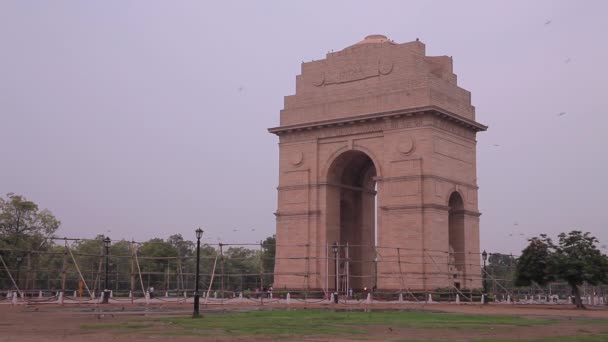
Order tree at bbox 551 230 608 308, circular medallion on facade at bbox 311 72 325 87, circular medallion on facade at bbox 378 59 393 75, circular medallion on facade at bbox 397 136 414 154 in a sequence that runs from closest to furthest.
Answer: tree at bbox 551 230 608 308, circular medallion on facade at bbox 397 136 414 154, circular medallion on facade at bbox 378 59 393 75, circular medallion on facade at bbox 311 72 325 87

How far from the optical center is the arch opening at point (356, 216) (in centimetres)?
4566

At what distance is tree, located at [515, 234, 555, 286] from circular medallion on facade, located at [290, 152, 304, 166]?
14554 millimetres

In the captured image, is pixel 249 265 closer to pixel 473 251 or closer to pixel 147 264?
pixel 147 264

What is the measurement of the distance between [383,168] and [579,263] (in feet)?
40.6

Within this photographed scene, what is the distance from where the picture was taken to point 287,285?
42.9 meters

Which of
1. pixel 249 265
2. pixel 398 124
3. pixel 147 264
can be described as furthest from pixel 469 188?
pixel 249 265

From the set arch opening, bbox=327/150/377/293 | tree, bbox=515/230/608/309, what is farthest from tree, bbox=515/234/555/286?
arch opening, bbox=327/150/377/293

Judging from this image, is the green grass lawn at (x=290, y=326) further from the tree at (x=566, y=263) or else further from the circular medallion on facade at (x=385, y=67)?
the circular medallion on facade at (x=385, y=67)

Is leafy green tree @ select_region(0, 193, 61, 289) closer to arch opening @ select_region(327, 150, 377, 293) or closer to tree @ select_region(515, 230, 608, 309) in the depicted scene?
arch opening @ select_region(327, 150, 377, 293)

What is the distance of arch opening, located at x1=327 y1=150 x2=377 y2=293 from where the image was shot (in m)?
45.7

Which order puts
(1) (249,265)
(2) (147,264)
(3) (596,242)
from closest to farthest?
1. (3) (596,242)
2. (2) (147,264)
3. (1) (249,265)

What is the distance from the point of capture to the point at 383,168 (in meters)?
41.7

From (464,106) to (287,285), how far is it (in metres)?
15.3

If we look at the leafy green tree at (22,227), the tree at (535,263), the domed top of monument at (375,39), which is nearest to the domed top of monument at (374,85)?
the domed top of monument at (375,39)
